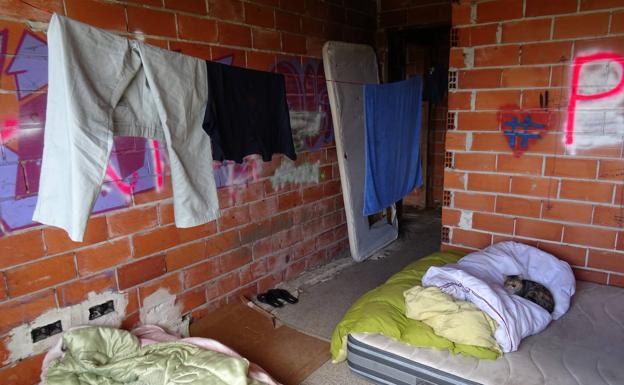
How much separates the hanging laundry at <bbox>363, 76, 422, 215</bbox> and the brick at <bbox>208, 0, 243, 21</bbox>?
1024mm

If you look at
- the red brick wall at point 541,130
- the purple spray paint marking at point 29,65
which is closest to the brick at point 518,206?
the red brick wall at point 541,130

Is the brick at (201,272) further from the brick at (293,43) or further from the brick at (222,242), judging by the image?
the brick at (293,43)

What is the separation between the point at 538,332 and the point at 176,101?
72.5 inches

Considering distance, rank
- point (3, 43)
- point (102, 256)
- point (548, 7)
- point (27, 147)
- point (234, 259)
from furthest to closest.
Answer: point (234, 259) < point (548, 7) < point (102, 256) < point (27, 147) < point (3, 43)

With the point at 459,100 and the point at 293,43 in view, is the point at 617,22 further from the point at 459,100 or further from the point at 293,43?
the point at 293,43

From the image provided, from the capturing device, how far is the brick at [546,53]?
218 centimetres

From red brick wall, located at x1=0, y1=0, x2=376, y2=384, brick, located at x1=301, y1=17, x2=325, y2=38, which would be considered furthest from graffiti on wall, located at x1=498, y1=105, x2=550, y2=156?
brick, located at x1=301, y1=17, x2=325, y2=38

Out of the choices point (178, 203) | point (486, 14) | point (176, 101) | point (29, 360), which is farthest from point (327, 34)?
point (29, 360)

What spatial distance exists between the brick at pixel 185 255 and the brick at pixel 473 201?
1.57 metres

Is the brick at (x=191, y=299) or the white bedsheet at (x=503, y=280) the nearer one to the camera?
the white bedsheet at (x=503, y=280)

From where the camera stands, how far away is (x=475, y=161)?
251 centimetres

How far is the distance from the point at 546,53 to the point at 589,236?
101cm

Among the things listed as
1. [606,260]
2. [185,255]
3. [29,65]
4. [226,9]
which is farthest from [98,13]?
[606,260]

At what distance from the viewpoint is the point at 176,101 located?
1728 mm
